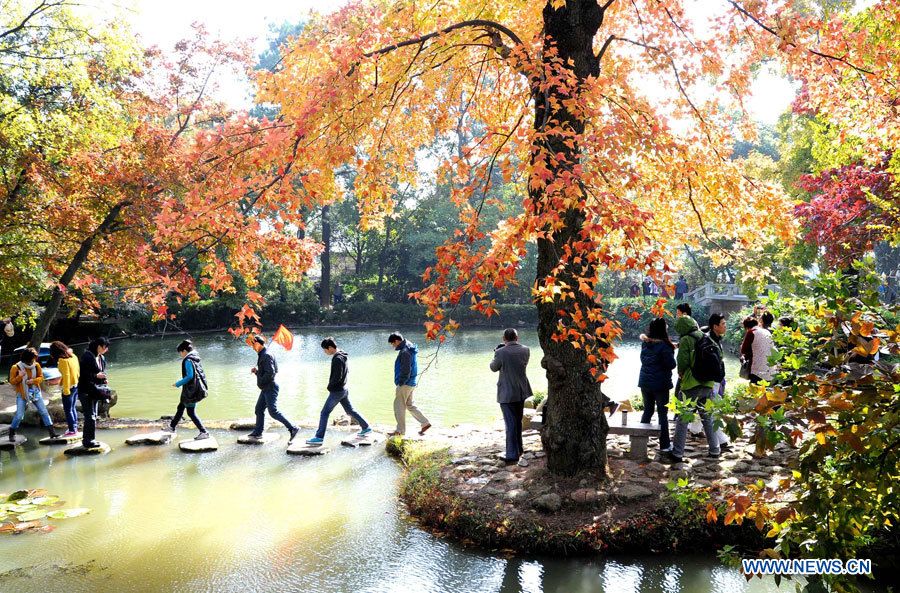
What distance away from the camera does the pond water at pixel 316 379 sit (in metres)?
13.2

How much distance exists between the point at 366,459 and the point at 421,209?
83.5ft

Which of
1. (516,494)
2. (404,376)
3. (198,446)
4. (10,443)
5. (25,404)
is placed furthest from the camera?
(25,404)

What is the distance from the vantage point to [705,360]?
6758 mm

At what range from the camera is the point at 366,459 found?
27.4ft

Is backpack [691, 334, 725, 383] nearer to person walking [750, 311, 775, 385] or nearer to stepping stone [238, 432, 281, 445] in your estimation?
person walking [750, 311, 775, 385]

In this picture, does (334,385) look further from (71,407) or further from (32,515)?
(71,407)

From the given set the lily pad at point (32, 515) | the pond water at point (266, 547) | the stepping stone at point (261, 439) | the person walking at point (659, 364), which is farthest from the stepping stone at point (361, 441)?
the person walking at point (659, 364)

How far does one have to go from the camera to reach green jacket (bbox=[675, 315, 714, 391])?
6.82 metres

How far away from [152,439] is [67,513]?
107 inches

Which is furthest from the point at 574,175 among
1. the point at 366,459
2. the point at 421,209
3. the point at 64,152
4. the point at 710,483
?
the point at 421,209

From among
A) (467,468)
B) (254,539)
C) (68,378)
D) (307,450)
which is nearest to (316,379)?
(68,378)

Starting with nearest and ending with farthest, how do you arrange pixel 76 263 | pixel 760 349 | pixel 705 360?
pixel 705 360 < pixel 760 349 < pixel 76 263

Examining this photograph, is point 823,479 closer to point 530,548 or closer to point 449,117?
point 530,548

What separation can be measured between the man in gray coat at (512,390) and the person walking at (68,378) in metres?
6.29
